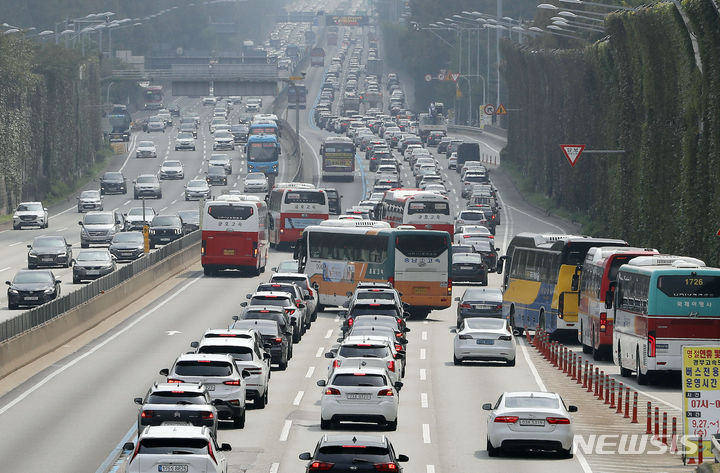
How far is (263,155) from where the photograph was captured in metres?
138

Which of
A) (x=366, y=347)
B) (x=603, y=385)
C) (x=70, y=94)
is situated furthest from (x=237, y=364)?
(x=70, y=94)

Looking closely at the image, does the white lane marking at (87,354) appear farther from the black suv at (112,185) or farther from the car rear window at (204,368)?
the black suv at (112,185)

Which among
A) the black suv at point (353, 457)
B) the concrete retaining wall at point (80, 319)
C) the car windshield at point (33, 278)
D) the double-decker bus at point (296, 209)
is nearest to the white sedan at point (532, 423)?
the black suv at point (353, 457)

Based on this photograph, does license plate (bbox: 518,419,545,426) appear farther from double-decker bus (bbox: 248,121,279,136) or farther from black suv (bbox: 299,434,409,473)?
double-decker bus (bbox: 248,121,279,136)

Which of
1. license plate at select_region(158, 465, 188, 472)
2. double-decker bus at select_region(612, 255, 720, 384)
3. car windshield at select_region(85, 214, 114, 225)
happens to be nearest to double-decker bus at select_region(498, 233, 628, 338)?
double-decker bus at select_region(612, 255, 720, 384)

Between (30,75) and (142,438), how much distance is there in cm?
10064

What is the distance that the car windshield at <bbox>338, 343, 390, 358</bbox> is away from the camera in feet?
120

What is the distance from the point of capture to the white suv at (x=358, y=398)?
32031 mm

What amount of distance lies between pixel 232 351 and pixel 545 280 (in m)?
20.6

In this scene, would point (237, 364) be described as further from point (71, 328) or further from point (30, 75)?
point (30, 75)

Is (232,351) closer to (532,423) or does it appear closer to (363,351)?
(363,351)

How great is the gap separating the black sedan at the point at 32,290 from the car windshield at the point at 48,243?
1528cm

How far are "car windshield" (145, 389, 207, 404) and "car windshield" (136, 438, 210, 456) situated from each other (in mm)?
5184

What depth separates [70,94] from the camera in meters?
146
